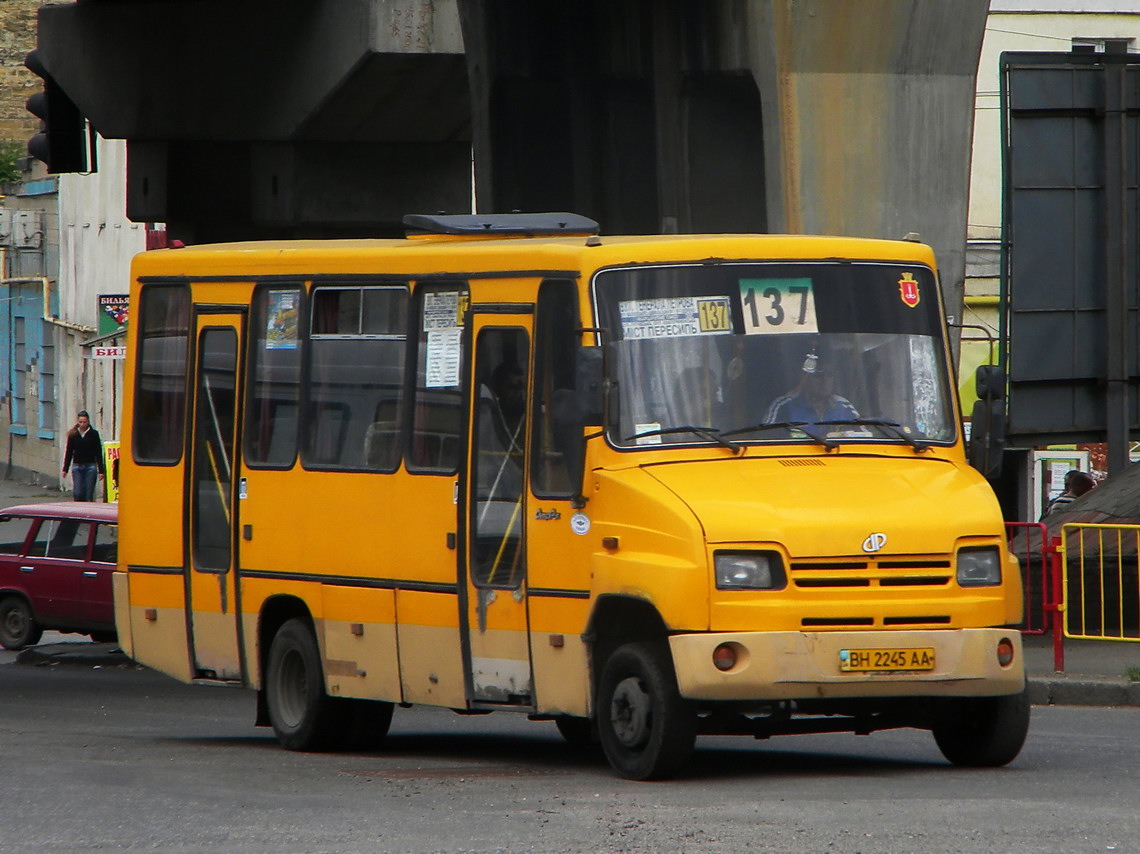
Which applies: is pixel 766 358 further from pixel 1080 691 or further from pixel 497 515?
pixel 1080 691

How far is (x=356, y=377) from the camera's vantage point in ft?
40.8

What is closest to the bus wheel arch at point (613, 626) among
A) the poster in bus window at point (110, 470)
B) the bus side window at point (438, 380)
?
the bus side window at point (438, 380)

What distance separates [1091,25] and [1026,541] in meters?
18.9

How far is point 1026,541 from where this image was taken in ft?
55.2

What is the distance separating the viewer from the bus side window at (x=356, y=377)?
12141 millimetres

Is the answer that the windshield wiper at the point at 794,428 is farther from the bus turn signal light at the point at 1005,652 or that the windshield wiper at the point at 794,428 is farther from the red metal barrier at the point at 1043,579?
the red metal barrier at the point at 1043,579

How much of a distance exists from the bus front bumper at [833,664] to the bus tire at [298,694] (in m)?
3.20

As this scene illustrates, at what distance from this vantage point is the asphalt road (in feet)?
28.0

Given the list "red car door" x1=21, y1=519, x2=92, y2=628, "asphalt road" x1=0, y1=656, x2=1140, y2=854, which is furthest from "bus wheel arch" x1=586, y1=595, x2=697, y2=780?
"red car door" x1=21, y1=519, x2=92, y2=628

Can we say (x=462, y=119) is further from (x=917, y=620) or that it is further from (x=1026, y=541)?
(x=917, y=620)

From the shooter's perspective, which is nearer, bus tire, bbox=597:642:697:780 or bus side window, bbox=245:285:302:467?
bus tire, bbox=597:642:697:780

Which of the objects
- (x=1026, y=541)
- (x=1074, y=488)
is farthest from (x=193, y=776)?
(x=1074, y=488)

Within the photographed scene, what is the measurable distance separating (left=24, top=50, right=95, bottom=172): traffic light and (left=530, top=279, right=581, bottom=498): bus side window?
48.4ft

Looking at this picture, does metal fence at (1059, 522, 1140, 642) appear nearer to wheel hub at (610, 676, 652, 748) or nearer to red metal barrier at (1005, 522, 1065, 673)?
red metal barrier at (1005, 522, 1065, 673)
